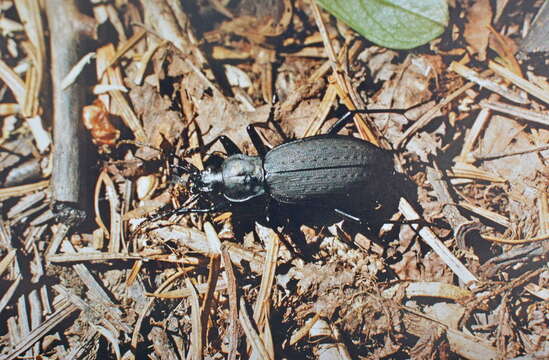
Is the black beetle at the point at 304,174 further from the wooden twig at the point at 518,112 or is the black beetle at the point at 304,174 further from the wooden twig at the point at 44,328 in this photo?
the wooden twig at the point at 44,328

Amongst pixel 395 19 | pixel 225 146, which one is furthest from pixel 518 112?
pixel 225 146

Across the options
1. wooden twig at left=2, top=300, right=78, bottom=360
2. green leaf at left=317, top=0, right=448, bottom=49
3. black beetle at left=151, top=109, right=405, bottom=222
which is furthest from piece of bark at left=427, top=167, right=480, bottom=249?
wooden twig at left=2, top=300, right=78, bottom=360

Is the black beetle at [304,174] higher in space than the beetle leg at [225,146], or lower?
lower

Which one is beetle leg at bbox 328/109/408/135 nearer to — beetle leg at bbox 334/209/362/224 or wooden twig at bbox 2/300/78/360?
beetle leg at bbox 334/209/362/224

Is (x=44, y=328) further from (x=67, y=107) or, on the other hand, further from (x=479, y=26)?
(x=479, y=26)

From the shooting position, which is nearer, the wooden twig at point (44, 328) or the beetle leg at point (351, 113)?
the wooden twig at point (44, 328)

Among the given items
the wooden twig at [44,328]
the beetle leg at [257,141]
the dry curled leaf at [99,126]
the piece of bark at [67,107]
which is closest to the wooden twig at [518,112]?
the beetle leg at [257,141]

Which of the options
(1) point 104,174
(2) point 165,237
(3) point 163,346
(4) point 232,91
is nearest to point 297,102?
(4) point 232,91
